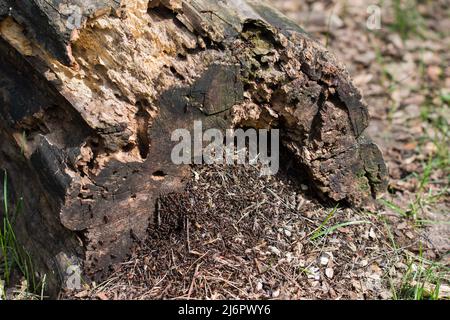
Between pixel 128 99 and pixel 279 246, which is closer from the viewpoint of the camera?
pixel 128 99

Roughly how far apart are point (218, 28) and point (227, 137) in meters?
0.49

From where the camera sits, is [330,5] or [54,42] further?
[330,5]

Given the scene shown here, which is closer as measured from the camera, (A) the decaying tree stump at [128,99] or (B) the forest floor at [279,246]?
(A) the decaying tree stump at [128,99]

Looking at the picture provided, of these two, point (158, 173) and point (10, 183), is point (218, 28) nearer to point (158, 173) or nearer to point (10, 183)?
point (158, 173)

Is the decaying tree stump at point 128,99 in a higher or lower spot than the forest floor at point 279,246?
higher

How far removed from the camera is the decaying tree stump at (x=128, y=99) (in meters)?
2.29

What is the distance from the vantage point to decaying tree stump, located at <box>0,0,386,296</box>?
2291 millimetres

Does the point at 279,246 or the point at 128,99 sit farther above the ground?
the point at 128,99

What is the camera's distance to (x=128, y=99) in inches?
92.0

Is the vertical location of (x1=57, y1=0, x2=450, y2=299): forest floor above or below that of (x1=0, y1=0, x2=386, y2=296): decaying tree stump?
→ below

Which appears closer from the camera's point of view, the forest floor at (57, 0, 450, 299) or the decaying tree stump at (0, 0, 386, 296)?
the decaying tree stump at (0, 0, 386, 296)
